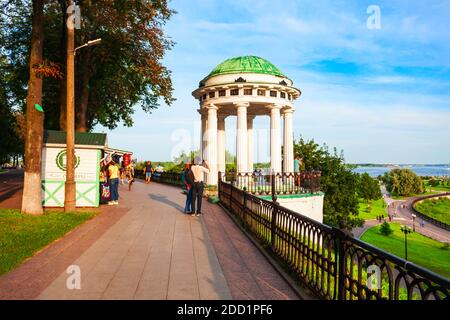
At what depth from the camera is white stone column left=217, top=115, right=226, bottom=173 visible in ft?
73.3

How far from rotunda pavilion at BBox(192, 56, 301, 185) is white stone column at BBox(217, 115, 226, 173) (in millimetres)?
757

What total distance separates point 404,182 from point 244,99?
399ft

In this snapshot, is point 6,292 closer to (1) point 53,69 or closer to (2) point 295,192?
(1) point 53,69

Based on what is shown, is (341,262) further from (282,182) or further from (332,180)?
(332,180)

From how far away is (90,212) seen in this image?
11867 mm

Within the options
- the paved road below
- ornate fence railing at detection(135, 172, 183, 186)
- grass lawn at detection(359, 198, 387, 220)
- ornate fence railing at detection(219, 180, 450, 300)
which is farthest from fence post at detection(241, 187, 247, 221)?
grass lawn at detection(359, 198, 387, 220)

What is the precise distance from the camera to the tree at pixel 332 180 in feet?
95.8

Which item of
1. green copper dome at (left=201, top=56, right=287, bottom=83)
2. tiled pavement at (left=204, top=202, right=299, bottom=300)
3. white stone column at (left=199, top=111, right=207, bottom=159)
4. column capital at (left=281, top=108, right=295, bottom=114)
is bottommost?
tiled pavement at (left=204, top=202, right=299, bottom=300)

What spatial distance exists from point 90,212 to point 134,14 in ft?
35.8

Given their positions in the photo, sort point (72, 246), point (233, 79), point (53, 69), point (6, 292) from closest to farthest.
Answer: point (6, 292), point (72, 246), point (53, 69), point (233, 79)

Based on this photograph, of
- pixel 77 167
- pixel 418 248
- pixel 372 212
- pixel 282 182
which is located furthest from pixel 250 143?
pixel 372 212

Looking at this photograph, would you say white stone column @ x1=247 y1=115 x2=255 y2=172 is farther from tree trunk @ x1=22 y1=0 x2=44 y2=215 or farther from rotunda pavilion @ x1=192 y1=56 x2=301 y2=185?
tree trunk @ x1=22 y1=0 x2=44 y2=215

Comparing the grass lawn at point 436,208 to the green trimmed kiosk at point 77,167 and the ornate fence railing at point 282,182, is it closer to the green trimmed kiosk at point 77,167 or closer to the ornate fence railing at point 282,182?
the ornate fence railing at point 282,182
